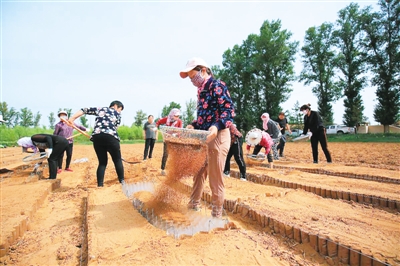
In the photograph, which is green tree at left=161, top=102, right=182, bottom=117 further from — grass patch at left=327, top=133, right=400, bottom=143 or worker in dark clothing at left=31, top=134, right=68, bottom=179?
worker in dark clothing at left=31, top=134, right=68, bottom=179

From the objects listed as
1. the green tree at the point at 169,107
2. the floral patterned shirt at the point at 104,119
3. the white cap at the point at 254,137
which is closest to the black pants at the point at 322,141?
the white cap at the point at 254,137

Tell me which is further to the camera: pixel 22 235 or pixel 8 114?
pixel 8 114

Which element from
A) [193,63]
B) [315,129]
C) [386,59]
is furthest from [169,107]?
[193,63]

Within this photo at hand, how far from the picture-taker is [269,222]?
2.93 m

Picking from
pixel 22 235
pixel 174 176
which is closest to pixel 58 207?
pixel 22 235

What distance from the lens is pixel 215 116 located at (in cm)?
276

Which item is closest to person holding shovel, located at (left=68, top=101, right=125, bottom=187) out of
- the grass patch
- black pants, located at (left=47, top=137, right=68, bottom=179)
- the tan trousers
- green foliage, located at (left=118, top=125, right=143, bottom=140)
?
black pants, located at (left=47, top=137, right=68, bottom=179)

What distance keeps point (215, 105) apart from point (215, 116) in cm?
12

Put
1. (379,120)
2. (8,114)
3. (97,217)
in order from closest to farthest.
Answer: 1. (97,217)
2. (379,120)
3. (8,114)

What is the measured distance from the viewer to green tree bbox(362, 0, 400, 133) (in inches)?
949

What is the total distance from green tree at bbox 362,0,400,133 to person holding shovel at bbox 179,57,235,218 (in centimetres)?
2756

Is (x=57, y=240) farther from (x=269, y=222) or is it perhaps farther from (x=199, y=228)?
(x=269, y=222)

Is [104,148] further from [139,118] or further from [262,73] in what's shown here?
[139,118]

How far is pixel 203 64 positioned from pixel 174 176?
53.2 inches
